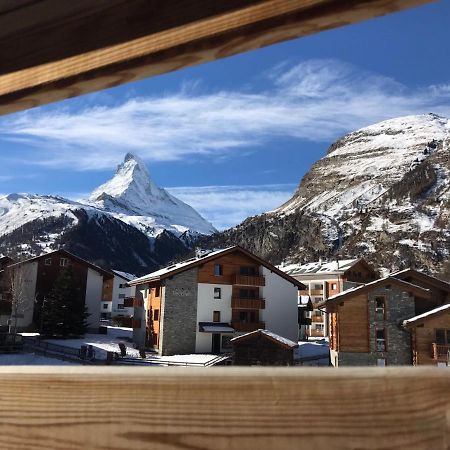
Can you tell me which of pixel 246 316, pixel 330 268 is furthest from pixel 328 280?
pixel 246 316

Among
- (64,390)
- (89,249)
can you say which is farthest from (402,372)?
(89,249)

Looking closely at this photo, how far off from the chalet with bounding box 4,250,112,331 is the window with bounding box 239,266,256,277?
12.1 m

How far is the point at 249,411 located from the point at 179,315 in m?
28.4

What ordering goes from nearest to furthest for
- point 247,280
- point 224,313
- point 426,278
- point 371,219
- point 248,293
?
1. point 426,278
2. point 224,313
3. point 247,280
4. point 248,293
5. point 371,219

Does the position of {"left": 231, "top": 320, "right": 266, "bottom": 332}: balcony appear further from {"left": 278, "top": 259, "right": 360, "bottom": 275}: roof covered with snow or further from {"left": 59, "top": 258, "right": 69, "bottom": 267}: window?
{"left": 278, "top": 259, "right": 360, "bottom": 275}: roof covered with snow

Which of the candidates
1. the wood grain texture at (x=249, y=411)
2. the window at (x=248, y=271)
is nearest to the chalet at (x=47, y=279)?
the window at (x=248, y=271)

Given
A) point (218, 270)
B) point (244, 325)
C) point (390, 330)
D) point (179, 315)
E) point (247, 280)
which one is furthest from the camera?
point (247, 280)

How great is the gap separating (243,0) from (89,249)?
155915 millimetres

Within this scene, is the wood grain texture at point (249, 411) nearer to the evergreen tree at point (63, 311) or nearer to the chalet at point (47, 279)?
the evergreen tree at point (63, 311)

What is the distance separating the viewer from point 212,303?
2964 cm

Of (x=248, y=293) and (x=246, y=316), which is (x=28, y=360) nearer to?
(x=246, y=316)

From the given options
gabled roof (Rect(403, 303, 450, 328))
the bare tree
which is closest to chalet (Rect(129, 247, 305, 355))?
the bare tree

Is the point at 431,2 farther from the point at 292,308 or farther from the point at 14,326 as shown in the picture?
the point at 14,326

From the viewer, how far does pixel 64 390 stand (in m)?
0.85
